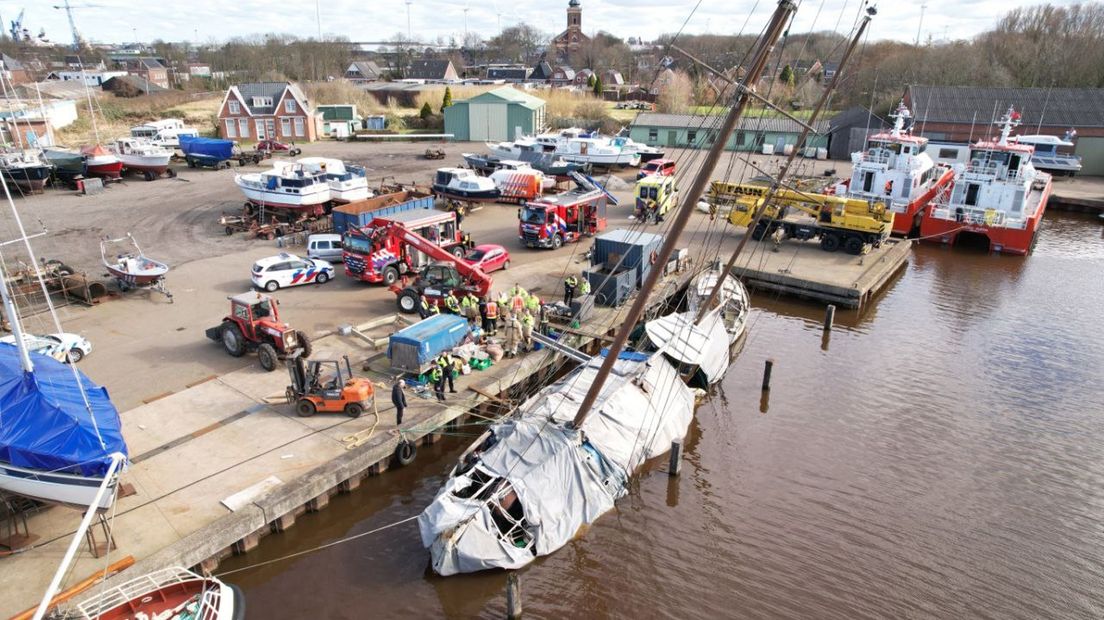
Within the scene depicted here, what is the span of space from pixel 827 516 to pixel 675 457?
11.8 feet

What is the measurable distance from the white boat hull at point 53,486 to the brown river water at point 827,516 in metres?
2.83

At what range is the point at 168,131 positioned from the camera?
2240 inches

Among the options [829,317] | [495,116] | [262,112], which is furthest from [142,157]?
[829,317]

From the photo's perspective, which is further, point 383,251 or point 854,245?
point 854,245

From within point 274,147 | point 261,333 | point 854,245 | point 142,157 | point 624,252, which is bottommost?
point 261,333

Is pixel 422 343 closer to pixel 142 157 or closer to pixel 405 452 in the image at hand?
pixel 405 452

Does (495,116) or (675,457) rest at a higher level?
(495,116)

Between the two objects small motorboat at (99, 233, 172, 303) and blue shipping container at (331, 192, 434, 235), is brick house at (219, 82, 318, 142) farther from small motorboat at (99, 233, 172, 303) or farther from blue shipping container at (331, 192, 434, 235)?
small motorboat at (99, 233, 172, 303)

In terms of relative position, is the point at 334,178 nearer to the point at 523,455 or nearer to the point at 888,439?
the point at 523,455

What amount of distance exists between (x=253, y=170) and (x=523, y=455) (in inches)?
1800

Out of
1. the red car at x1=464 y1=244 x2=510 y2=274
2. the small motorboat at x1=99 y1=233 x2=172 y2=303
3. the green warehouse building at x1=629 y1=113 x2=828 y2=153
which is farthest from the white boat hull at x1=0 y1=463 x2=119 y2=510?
the green warehouse building at x1=629 y1=113 x2=828 y2=153

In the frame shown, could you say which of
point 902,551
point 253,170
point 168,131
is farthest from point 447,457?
point 168,131

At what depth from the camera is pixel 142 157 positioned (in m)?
45.2

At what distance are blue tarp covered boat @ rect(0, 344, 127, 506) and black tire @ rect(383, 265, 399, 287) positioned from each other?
1294cm
